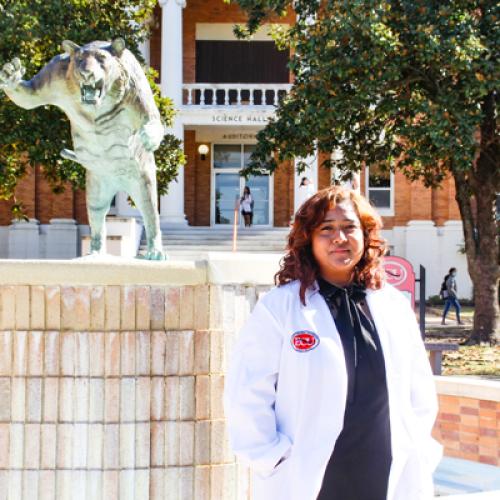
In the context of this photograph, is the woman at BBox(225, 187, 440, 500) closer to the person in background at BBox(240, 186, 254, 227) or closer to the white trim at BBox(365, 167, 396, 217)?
the person in background at BBox(240, 186, 254, 227)

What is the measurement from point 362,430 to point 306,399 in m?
0.20

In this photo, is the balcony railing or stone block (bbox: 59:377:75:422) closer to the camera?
stone block (bbox: 59:377:75:422)

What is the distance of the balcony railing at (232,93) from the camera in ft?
80.9

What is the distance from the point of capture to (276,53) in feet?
90.7

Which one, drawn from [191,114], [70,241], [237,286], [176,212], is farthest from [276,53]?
[237,286]

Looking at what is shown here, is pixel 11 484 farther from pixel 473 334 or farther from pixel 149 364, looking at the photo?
pixel 473 334

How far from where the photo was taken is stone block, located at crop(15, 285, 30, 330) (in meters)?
3.70

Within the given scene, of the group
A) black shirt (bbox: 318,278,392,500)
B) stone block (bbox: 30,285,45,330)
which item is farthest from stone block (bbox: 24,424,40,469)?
black shirt (bbox: 318,278,392,500)

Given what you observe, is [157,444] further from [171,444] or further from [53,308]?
[53,308]

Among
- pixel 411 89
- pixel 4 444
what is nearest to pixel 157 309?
pixel 4 444

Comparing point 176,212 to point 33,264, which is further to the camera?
point 176,212

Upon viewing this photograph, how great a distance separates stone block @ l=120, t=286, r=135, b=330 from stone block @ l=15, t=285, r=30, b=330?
444mm

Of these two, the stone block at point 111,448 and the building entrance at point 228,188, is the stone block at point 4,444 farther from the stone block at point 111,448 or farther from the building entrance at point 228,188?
the building entrance at point 228,188

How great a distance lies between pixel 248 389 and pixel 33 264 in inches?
68.7
